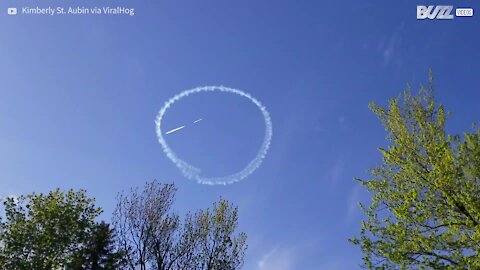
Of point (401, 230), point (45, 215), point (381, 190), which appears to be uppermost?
point (45, 215)

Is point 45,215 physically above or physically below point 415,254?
above

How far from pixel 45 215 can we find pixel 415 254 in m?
23.7

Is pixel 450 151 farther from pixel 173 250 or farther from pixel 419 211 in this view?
pixel 173 250

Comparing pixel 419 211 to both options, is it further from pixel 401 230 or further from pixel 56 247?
pixel 56 247

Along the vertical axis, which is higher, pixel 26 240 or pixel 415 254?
pixel 26 240

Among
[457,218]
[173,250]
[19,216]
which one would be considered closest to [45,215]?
[19,216]

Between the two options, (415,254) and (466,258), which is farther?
(415,254)

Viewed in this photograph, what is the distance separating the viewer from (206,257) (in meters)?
29.2

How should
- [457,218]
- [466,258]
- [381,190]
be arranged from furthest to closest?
[381,190] < [457,218] < [466,258]

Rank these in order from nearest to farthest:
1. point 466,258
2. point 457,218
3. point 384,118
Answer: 1. point 466,258
2. point 457,218
3. point 384,118

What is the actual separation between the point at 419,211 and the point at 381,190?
60.5 inches

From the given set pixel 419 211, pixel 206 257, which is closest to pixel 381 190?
pixel 419 211

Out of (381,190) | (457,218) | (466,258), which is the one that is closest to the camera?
(466,258)

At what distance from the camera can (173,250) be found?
29.1 meters
